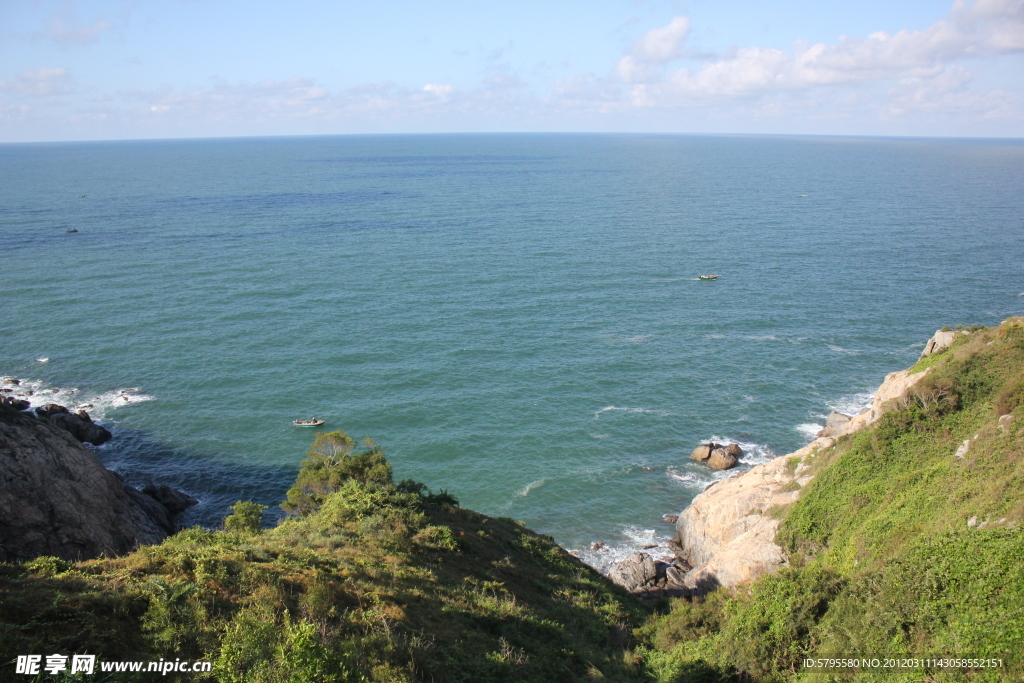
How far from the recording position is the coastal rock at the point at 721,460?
174ft

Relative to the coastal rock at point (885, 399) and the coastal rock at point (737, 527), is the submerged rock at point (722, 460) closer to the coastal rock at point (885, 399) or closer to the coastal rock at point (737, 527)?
the coastal rock at point (885, 399)

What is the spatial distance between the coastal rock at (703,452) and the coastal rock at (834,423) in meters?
9.30

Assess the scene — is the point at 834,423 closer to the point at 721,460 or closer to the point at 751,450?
the point at 751,450

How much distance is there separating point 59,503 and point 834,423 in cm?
6044

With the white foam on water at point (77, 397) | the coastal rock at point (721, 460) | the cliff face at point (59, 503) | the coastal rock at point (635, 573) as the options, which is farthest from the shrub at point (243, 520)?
the coastal rock at point (721, 460)

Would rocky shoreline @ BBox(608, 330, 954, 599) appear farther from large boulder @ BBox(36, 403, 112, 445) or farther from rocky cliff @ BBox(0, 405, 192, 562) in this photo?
large boulder @ BBox(36, 403, 112, 445)

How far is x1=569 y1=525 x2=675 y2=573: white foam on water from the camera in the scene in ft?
144

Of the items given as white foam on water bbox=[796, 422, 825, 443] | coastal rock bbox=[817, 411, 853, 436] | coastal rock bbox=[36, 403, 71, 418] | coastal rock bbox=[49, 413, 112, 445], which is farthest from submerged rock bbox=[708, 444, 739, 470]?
coastal rock bbox=[36, 403, 71, 418]

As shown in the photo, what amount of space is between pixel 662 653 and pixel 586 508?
2535cm

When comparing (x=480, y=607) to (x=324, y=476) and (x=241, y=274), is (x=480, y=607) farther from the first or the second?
(x=241, y=274)

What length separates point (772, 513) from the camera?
3569 centimetres

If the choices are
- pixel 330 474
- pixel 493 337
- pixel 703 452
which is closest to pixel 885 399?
pixel 703 452

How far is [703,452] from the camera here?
54594 millimetres

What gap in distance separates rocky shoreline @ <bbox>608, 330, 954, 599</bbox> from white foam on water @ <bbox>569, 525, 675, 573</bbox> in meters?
0.86
